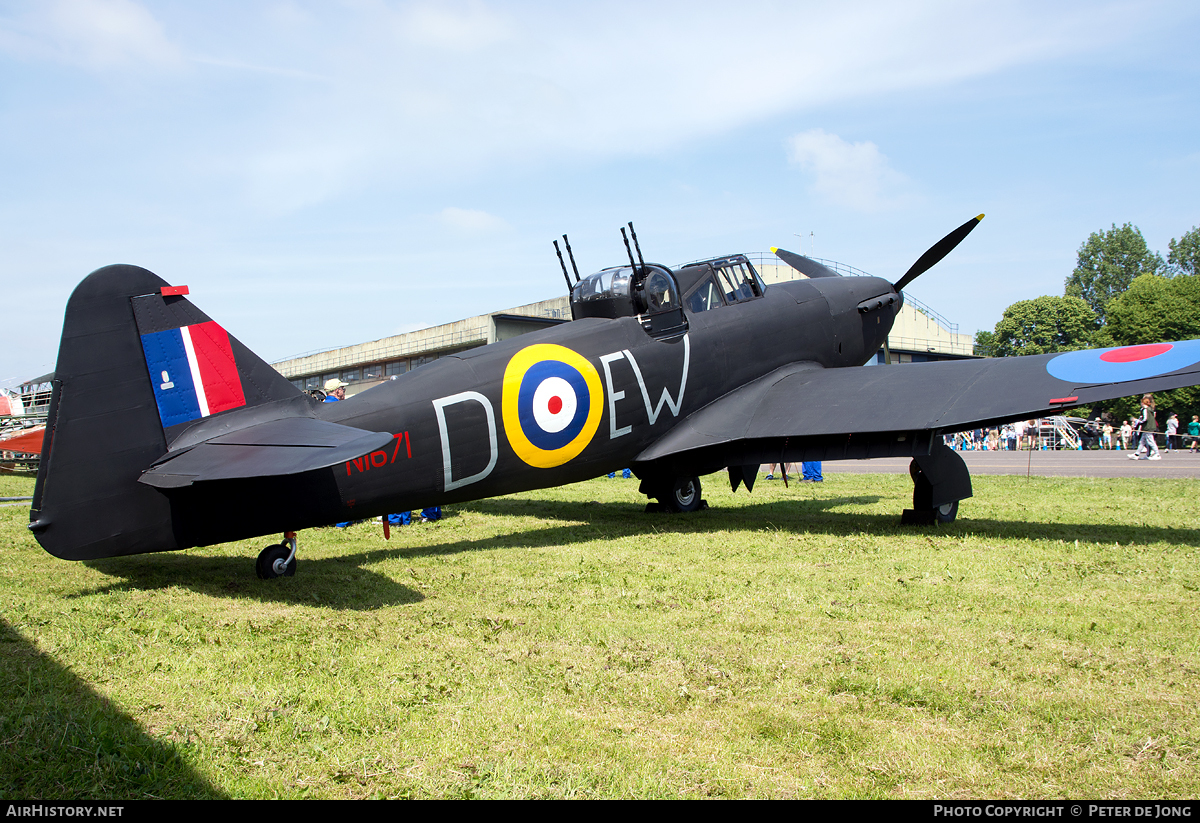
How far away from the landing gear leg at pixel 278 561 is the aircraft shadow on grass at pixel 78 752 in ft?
9.84

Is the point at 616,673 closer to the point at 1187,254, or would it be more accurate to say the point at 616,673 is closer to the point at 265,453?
the point at 265,453

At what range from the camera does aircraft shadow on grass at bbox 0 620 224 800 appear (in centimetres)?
312

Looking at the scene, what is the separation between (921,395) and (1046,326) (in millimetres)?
71767

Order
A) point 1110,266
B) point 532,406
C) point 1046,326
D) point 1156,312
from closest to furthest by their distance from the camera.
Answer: point 532,406 → point 1156,312 → point 1046,326 → point 1110,266

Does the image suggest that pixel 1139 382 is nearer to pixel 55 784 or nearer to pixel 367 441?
pixel 367 441

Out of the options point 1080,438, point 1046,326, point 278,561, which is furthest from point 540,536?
point 1046,326

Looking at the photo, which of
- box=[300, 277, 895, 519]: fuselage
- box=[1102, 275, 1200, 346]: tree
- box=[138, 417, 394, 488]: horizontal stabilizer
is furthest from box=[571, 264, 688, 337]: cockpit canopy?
box=[1102, 275, 1200, 346]: tree

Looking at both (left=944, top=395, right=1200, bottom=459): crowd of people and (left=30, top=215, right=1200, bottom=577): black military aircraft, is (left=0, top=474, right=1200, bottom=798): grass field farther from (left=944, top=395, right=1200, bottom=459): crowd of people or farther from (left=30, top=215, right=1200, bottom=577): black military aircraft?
(left=944, top=395, right=1200, bottom=459): crowd of people

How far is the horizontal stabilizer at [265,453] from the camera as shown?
18.7 ft

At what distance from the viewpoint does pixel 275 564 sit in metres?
7.38

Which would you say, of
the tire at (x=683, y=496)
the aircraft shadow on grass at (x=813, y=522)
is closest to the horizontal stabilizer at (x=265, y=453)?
the aircraft shadow on grass at (x=813, y=522)

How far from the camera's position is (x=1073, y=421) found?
4706cm

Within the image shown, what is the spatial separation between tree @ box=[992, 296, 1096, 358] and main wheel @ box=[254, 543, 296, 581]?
7410cm

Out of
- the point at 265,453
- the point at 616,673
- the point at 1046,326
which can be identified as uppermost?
the point at 265,453
